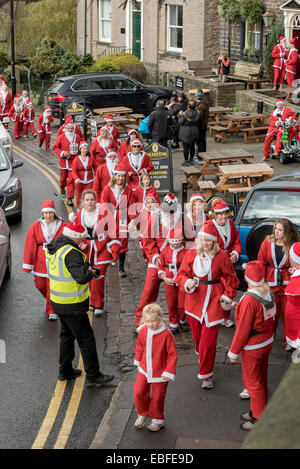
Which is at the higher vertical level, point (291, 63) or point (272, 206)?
point (291, 63)

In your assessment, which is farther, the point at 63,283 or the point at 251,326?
the point at 63,283

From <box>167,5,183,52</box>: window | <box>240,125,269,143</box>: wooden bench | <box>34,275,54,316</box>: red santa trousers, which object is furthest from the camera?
<box>167,5,183,52</box>: window

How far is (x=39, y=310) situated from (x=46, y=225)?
142 cm

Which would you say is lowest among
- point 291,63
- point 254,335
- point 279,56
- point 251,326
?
point 254,335

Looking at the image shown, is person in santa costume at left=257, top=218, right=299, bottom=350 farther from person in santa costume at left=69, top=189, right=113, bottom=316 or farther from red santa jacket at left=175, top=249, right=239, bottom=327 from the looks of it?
person in santa costume at left=69, top=189, right=113, bottom=316

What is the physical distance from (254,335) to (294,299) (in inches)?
47.2

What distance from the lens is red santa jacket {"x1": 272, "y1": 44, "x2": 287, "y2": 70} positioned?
27.1 metres

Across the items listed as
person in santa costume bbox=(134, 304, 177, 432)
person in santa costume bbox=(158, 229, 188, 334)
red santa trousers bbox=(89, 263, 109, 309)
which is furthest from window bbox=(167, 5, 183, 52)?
person in santa costume bbox=(134, 304, 177, 432)

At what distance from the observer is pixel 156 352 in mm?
7840

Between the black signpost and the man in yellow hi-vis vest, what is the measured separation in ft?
27.1

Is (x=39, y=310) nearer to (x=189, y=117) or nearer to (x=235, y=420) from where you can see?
(x=235, y=420)

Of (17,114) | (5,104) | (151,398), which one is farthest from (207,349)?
(5,104)

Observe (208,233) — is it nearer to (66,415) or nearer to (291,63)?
(66,415)

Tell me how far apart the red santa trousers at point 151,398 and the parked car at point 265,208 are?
122 inches
